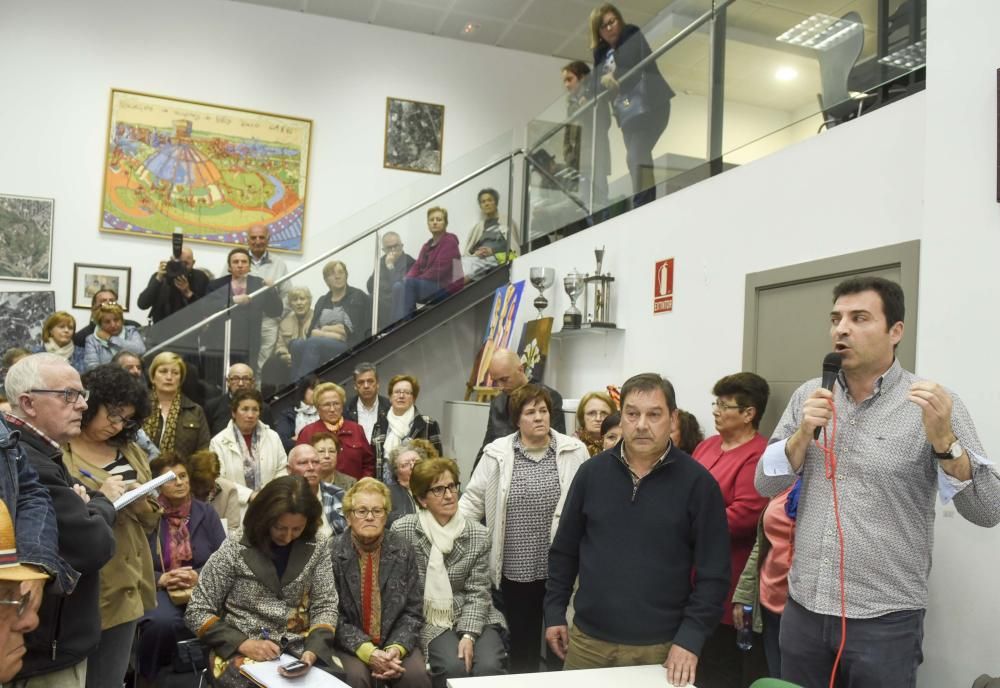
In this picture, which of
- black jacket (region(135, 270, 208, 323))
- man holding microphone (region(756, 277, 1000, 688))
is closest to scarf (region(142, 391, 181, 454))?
black jacket (region(135, 270, 208, 323))

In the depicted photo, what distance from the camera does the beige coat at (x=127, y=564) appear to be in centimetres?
244

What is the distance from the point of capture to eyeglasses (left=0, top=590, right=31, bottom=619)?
1.45 metres

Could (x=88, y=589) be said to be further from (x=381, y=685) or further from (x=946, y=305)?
(x=946, y=305)

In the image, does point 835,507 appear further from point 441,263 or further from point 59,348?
point 59,348

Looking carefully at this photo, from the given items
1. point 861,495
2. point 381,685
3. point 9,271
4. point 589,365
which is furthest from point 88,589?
point 9,271

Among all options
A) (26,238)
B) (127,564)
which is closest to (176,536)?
(127,564)

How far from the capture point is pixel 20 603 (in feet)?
4.88

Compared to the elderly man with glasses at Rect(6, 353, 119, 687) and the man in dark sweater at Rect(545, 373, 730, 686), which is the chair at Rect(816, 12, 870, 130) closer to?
the man in dark sweater at Rect(545, 373, 730, 686)

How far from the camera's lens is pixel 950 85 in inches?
100

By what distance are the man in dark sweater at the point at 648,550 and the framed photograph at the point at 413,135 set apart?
24.0 feet

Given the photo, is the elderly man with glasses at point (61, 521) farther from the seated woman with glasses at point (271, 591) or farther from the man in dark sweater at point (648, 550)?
the man in dark sweater at point (648, 550)

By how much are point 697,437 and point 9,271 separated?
6.93 meters

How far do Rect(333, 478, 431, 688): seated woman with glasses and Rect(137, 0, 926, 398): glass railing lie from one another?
267 cm

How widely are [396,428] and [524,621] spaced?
223 centimetres
